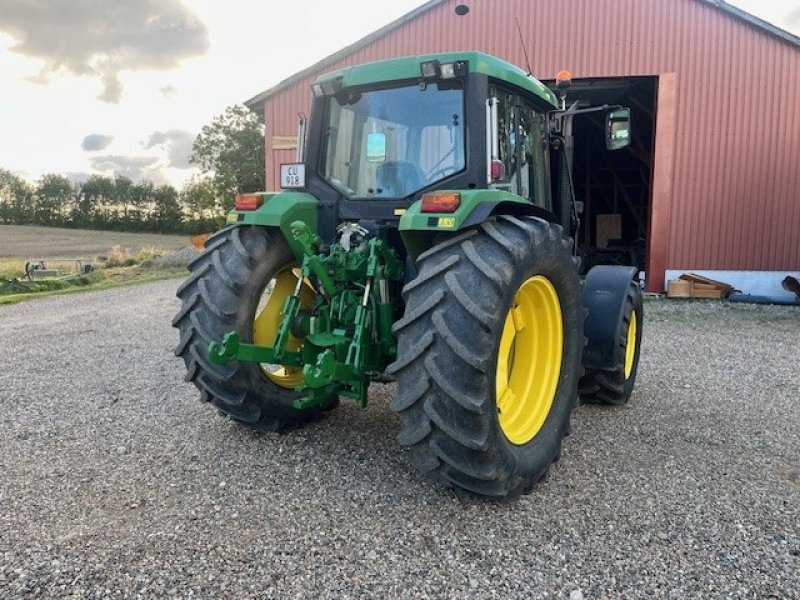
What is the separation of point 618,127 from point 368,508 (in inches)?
125

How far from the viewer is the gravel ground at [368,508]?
250cm

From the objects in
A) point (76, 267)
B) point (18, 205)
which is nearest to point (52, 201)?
point (18, 205)

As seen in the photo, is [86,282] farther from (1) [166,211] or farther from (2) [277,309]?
(1) [166,211]

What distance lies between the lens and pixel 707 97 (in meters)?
11.1

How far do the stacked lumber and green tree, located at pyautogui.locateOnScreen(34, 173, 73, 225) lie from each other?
44.3 m

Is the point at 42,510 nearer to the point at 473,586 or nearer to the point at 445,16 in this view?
the point at 473,586

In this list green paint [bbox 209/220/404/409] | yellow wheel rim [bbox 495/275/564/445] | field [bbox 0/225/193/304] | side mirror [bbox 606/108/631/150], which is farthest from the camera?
field [bbox 0/225/193/304]

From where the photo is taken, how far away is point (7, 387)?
216 inches

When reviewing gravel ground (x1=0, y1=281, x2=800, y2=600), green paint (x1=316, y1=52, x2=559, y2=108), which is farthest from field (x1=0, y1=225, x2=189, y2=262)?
green paint (x1=316, y1=52, x2=559, y2=108)

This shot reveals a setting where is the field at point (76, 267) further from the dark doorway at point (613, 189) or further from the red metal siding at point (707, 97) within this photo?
the dark doorway at point (613, 189)

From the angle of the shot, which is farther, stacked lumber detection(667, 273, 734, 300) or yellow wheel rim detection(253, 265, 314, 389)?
stacked lumber detection(667, 273, 734, 300)

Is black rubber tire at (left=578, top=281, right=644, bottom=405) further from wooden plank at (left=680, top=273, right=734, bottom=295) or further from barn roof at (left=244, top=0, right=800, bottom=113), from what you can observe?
barn roof at (left=244, top=0, right=800, bottom=113)

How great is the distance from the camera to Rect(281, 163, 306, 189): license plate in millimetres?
4098

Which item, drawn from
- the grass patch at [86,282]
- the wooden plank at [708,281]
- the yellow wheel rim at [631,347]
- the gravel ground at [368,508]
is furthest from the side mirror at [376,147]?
the grass patch at [86,282]
